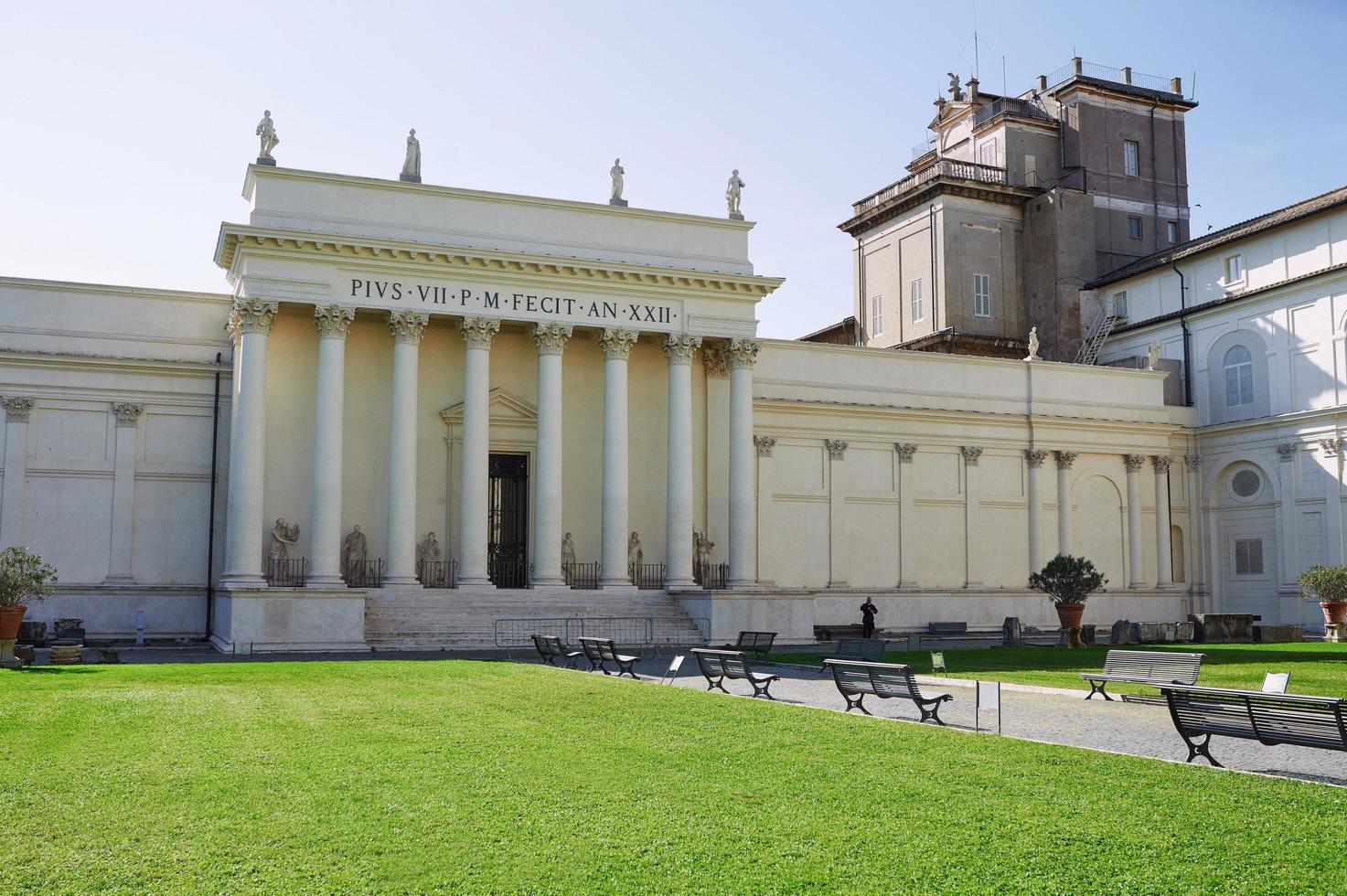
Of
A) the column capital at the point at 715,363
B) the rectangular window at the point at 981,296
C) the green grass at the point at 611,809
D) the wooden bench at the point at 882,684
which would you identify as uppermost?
the rectangular window at the point at 981,296

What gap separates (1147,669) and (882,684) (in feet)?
19.5

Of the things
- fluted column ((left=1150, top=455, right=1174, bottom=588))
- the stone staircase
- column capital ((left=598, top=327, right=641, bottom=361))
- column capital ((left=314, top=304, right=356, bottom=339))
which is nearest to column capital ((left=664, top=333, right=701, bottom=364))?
column capital ((left=598, top=327, right=641, bottom=361))

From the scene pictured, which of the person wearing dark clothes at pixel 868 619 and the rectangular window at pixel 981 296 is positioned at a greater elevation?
the rectangular window at pixel 981 296


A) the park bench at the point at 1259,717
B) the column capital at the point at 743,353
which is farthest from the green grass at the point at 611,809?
the column capital at the point at 743,353

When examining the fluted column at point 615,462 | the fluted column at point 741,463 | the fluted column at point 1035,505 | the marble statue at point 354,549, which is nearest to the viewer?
the marble statue at point 354,549

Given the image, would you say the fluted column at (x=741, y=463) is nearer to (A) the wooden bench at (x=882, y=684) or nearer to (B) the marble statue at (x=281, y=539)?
(B) the marble statue at (x=281, y=539)

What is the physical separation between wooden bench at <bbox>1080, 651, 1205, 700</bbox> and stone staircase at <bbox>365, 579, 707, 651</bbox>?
1667cm

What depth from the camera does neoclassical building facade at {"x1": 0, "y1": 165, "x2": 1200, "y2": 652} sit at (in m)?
36.5

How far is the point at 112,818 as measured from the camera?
1045cm

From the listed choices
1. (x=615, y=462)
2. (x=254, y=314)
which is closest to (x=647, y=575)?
(x=615, y=462)

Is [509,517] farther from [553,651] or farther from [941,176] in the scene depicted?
[941,176]

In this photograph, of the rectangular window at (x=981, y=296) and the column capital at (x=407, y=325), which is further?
the rectangular window at (x=981, y=296)

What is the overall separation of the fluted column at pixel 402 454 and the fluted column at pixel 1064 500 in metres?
25.9

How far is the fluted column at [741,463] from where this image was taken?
40.5 metres
